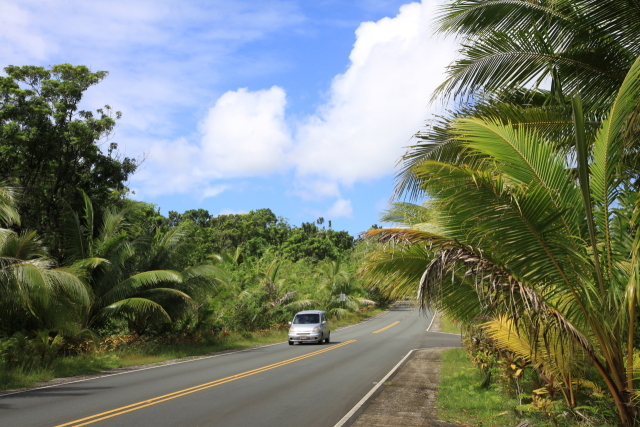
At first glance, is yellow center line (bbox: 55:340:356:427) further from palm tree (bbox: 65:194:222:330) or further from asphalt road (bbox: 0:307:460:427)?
palm tree (bbox: 65:194:222:330)

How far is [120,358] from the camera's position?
Result: 17438 millimetres

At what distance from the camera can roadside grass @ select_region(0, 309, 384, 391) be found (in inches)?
492

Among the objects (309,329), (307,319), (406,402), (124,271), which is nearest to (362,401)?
(406,402)

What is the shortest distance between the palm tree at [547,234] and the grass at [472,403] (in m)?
2.98

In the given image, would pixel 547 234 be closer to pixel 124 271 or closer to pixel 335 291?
pixel 124 271

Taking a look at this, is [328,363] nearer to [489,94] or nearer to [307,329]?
[307,329]

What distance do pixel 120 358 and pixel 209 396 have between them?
8.28m

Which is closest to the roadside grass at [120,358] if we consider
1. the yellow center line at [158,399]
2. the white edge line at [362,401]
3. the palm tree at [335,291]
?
the yellow center line at [158,399]

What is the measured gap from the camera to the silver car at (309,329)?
25.0 metres

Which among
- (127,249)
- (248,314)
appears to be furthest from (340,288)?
(127,249)

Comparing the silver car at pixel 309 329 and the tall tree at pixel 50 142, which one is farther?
the silver car at pixel 309 329

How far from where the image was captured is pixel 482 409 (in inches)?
364

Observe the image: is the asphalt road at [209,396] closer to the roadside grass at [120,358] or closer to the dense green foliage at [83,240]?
the roadside grass at [120,358]

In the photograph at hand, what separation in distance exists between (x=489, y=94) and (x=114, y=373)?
12.4 metres
